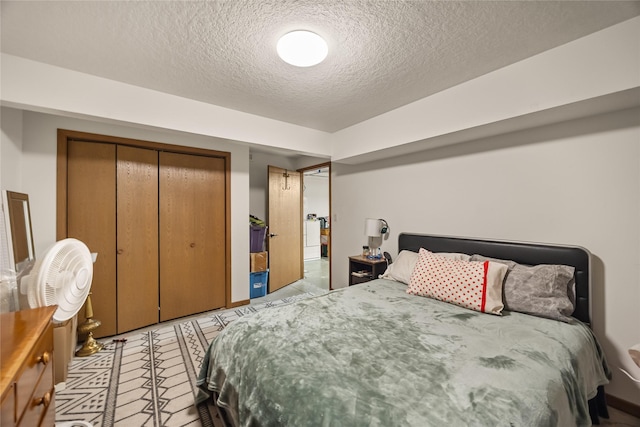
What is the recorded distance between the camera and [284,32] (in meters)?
1.60

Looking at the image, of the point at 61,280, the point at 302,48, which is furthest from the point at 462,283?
the point at 61,280

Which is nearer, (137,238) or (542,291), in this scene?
(542,291)

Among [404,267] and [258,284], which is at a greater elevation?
[404,267]

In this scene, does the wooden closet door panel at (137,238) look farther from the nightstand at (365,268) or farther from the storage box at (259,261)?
the nightstand at (365,268)

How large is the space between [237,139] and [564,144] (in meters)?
2.92

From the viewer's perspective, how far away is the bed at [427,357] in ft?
3.27

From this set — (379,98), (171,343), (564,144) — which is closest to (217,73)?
(379,98)

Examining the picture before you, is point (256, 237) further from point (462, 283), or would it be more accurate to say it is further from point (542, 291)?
point (542, 291)

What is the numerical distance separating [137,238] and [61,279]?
1.67 meters

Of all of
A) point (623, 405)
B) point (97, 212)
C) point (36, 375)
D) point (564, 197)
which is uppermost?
point (564, 197)

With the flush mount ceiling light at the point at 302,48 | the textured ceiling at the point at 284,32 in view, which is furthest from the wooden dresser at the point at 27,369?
the flush mount ceiling light at the point at 302,48

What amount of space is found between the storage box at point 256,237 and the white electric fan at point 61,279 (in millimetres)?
2524

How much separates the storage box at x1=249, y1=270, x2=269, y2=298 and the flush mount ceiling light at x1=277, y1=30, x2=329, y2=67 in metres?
3.22

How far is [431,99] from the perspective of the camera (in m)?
2.46
